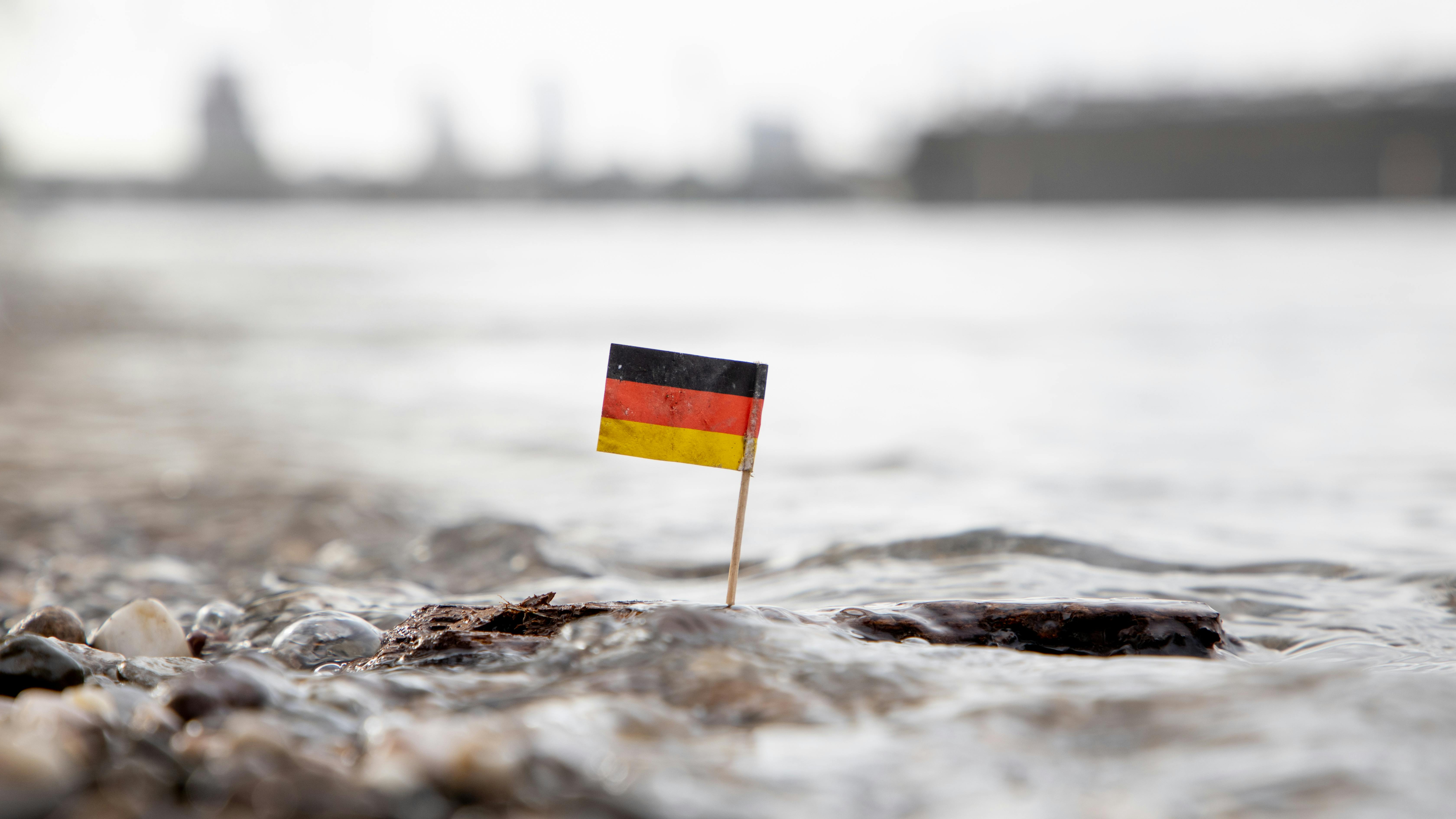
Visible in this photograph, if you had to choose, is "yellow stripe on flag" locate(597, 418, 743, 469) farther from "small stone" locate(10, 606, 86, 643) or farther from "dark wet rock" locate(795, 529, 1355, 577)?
"dark wet rock" locate(795, 529, 1355, 577)

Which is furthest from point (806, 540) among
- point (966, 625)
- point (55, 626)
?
→ point (55, 626)

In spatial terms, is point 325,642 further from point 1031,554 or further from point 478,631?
point 1031,554

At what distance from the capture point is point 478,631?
291cm

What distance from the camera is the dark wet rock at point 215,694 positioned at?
7.06 ft

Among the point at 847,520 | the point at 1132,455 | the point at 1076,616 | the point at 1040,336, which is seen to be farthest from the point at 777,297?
the point at 1076,616

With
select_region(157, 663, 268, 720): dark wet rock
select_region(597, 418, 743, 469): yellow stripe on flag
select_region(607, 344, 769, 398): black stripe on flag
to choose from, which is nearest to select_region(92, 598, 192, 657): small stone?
select_region(157, 663, 268, 720): dark wet rock

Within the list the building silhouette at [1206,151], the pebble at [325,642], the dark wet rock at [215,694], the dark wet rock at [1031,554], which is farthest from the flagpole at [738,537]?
the building silhouette at [1206,151]

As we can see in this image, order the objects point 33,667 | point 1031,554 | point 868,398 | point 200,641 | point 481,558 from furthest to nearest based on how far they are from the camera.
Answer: point 868,398 < point 481,558 < point 1031,554 < point 200,641 < point 33,667

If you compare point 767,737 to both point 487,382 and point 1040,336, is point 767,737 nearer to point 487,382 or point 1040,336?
point 487,382

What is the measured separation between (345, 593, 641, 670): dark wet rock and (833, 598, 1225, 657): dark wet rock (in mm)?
737

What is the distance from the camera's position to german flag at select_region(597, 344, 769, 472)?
9.43 ft

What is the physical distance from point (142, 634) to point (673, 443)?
1662 millimetres

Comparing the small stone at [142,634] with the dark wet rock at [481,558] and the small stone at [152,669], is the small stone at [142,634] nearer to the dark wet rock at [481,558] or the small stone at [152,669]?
the small stone at [152,669]

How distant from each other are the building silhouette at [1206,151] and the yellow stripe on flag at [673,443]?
109m
